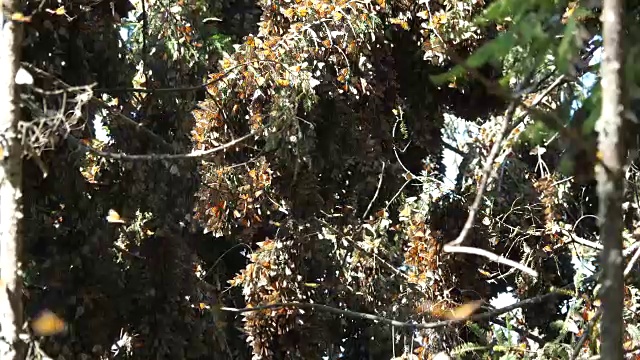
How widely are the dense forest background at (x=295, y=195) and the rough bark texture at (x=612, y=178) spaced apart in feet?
8.30

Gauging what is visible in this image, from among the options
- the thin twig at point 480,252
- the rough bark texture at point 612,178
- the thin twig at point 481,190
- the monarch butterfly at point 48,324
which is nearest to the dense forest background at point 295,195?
the monarch butterfly at point 48,324

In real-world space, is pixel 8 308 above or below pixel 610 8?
below

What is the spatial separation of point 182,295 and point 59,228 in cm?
132

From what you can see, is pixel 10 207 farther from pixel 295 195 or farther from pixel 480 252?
pixel 295 195

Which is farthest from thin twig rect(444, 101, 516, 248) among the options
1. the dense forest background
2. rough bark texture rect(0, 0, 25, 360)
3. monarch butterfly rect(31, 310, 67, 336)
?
monarch butterfly rect(31, 310, 67, 336)

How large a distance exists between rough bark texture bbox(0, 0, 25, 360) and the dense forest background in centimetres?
180

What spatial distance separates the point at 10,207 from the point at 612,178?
6.91 ft

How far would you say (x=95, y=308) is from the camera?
610 centimetres

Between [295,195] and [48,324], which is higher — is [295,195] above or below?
above

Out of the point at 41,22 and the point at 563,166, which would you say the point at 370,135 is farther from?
the point at 563,166

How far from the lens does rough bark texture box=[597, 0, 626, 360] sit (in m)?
2.47

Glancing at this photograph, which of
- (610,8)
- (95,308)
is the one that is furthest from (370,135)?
(610,8)

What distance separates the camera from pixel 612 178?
8.11ft

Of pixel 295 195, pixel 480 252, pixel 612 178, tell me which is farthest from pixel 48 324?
pixel 612 178
